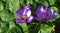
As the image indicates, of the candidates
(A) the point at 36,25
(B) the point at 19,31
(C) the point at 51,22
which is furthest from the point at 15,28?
(C) the point at 51,22

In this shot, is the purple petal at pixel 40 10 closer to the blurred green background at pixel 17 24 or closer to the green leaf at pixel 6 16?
the blurred green background at pixel 17 24

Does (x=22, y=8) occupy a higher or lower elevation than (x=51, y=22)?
higher

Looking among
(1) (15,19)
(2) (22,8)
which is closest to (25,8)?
(2) (22,8)

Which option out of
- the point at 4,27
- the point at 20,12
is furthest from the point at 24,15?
the point at 4,27

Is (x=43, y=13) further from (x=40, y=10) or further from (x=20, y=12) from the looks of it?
(x=20, y=12)

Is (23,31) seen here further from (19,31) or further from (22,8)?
(22,8)

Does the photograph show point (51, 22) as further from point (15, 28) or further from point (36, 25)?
point (15, 28)
